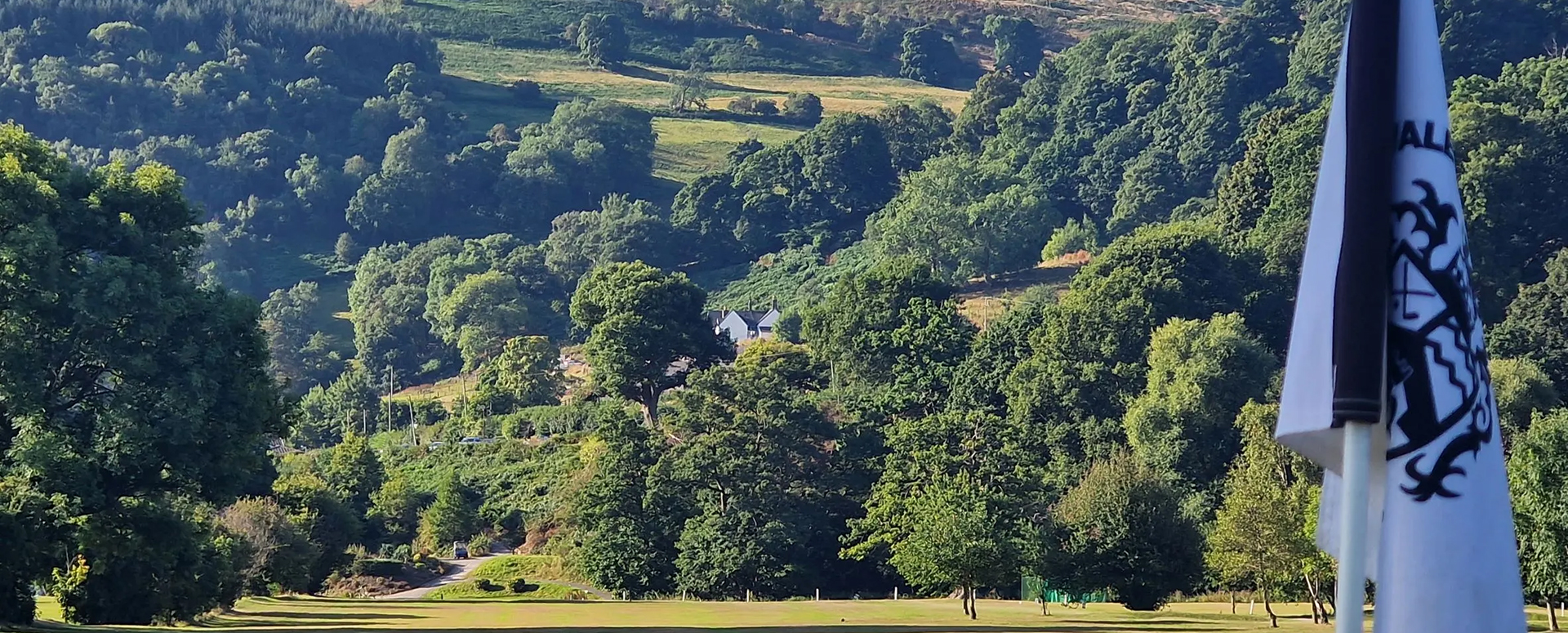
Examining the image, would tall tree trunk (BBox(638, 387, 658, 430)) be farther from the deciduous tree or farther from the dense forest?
the dense forest

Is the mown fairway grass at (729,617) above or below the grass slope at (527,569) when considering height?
below

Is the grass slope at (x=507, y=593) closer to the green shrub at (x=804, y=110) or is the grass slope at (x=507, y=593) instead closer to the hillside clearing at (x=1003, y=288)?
the hillside clearing at (x=1003, y=288)

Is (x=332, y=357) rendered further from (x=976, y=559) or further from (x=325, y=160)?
(x=976, y=559)

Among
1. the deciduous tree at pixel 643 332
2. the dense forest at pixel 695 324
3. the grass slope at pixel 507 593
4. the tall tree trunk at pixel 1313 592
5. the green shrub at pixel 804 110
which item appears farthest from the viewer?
the green shrub at pixel 804 110

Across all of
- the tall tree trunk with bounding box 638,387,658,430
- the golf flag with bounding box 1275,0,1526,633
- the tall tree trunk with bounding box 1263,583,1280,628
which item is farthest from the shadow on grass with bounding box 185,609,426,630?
the tall tree trunk with bounding box 638,387,658,430

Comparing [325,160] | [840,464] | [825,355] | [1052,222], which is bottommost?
[840,464]

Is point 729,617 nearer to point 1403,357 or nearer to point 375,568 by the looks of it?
point 375,568

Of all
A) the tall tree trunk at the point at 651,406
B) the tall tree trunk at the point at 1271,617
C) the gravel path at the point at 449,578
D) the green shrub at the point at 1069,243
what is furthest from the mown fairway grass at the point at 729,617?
the green shrub at the point at 1069,243

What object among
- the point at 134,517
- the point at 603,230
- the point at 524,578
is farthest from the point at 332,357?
the point at 134,517
